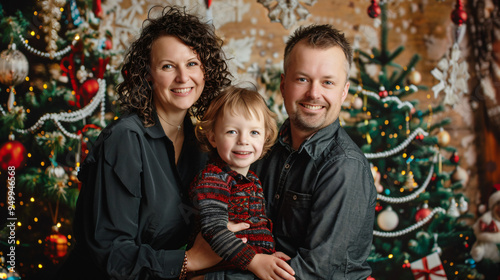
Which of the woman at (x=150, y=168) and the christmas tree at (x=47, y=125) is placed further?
the christmas tree at (x=47, y=125)

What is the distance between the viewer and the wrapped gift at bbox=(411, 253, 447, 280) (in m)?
3.04

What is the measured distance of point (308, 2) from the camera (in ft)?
9.77

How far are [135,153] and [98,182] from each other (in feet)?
0.54

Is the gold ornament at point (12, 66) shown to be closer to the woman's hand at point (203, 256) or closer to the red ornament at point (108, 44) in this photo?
the red ornament at point (108, 44)

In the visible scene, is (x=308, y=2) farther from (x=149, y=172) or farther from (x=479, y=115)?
(x=149, y=172)

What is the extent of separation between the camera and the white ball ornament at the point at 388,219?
3.00m

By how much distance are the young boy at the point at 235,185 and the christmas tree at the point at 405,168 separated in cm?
144

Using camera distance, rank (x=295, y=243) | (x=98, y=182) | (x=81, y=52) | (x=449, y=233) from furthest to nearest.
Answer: (x=449, y=233)
(x=81, y=52)
(x=295, y=243)
(x=98, y=182)

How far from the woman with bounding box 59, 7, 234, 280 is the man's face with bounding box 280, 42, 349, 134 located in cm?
36

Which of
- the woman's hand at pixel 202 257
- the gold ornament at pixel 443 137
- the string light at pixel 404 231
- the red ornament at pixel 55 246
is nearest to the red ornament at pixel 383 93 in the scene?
the gold ornament at pixel 443 137

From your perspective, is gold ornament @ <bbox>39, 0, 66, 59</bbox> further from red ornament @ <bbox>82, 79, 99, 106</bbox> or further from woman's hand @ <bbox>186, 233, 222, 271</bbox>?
woman's hand @ <bbox>186, 233, 222, 271</bbox>

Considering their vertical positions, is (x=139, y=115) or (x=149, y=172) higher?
(x=139, y=115)

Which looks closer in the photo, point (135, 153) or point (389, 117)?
point (135, 153)

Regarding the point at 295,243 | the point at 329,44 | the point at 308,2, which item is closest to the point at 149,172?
the point at 295,243
